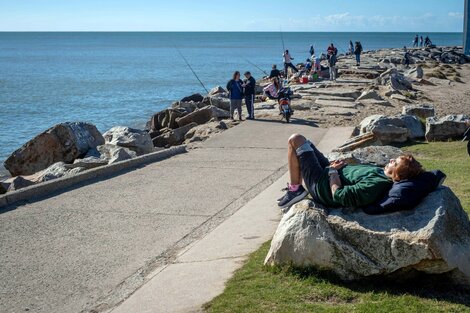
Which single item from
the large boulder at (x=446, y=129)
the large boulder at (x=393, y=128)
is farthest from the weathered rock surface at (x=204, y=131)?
the large boulder at (x=446, y=129)

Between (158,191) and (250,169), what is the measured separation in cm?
206

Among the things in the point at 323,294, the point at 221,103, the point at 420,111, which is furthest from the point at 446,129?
the point at 323,294

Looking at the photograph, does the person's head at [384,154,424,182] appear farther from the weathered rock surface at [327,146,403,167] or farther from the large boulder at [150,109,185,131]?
the large boulder at [150,109,185,131]

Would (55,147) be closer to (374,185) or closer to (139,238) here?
(139,238)

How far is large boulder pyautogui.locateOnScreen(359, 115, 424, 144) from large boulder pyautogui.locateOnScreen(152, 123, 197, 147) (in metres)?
5.34

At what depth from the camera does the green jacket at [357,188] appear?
5617 mm

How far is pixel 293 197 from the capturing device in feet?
23.8

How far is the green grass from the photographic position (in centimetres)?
504

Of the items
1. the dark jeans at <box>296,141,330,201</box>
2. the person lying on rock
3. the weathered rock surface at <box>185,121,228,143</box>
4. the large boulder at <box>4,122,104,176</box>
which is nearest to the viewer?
the person lying on rock

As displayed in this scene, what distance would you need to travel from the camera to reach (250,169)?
11141 millimetres

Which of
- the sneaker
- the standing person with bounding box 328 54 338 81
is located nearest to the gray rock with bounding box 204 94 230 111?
the standing person with bounding box 328 54 338 81

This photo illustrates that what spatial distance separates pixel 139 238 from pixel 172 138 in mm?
10353

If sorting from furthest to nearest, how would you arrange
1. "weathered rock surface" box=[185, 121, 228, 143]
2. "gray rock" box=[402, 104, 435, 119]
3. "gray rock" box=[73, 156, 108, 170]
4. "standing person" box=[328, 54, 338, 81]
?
1. "standing person" box=[328, 54, 338, 81]
2. "gray rock" box=[402, 104, 435, 119]
3. "weathered rock surface" box=[185, 121, 228, 143]
4. "gray rock" box=[73, 156, 108, 170]

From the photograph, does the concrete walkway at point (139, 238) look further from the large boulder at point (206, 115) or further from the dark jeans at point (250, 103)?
the large boulder at point (206, 115)
